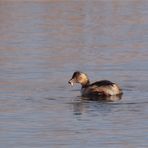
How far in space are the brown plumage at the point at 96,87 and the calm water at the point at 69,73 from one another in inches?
9.4

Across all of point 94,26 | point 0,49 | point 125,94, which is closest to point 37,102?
point 125,94

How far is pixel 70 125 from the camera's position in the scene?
18281mm

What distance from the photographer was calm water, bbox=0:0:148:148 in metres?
17.3

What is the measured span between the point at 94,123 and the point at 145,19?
21.8 metres

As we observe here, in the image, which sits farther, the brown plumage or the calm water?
the brown plumage

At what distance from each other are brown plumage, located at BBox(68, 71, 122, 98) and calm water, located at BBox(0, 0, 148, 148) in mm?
238

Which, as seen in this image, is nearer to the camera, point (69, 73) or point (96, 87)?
point (96, 87)

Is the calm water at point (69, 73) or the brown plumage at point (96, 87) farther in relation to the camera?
the brown plumage at point (96, 87)

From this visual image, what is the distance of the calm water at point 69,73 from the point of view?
17281 mm

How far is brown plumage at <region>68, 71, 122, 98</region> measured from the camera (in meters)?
22.1

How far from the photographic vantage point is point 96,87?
22469 millimetres

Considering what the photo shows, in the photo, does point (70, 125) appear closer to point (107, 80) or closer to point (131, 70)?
point (107, 80)

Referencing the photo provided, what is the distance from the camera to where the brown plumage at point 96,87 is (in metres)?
22.1

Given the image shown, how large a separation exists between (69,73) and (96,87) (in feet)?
9.75
